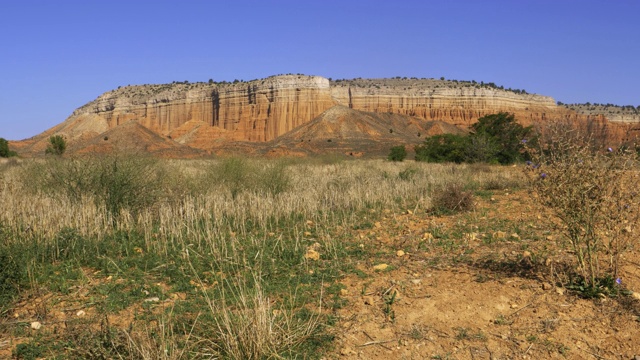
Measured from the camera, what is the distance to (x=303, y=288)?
509 cm

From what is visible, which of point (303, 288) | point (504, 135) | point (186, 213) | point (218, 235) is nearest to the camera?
point (303, 288)

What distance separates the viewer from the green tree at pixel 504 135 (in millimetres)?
26969

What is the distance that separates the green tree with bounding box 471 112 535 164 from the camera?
26969 millimetres

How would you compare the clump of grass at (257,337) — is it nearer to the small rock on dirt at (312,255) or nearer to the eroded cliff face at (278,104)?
the small rock on dirt at (312,255)

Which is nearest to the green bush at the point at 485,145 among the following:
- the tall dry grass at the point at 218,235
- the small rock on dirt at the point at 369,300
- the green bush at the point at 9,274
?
the tall dry grass at the point at 218,235

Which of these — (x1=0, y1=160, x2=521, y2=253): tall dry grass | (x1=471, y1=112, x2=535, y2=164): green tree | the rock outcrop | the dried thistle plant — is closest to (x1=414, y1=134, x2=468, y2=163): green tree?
(x1=471, y1=112, x2=535, y2=164): green tree

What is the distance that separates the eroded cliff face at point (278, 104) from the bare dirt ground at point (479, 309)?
68.1 metres

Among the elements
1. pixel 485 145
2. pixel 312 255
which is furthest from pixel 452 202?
pixel 485 145

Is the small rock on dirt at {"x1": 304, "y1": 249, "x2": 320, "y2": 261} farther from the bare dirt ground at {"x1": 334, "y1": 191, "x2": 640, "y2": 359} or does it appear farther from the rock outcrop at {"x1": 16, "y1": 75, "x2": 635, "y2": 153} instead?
the rock outcrop at {"x1": 16, "y1": 75, "x2": 635, "y2": 153}

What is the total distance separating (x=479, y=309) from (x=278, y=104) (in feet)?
244

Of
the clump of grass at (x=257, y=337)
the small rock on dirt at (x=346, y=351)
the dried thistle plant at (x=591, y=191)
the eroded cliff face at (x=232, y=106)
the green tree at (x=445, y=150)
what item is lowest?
the small rock on dirt at (x=346, y=351)

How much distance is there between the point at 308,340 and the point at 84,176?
25.4 ft

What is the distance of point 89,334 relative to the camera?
3943 millimetres

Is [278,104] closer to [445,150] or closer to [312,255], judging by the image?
[445,150]
